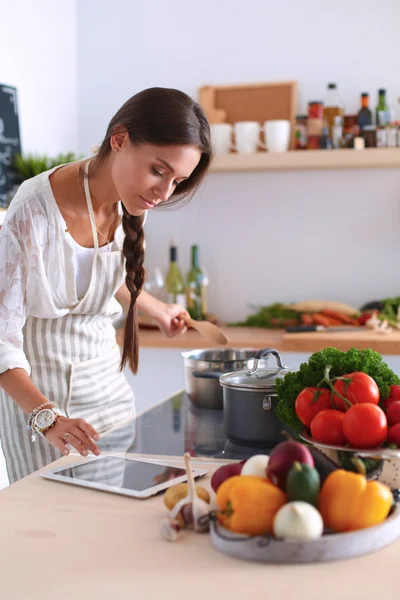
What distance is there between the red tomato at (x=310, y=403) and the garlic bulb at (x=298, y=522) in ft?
0.95

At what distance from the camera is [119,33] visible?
11.8ft

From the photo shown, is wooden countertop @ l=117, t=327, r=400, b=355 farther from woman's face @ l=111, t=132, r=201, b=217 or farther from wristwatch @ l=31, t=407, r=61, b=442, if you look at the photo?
wristwatch @ l=31, t=407, r=61, b=442

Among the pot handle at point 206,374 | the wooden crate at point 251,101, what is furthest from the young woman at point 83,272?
the wooden crate at point 251,101

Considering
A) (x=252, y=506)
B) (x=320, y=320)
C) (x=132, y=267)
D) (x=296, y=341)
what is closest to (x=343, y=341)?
(x=296, y=341)

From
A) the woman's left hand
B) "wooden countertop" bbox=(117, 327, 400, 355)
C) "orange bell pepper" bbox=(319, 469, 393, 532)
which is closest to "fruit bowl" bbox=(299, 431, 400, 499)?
"orange bell pepper" bbox=(319, 469, 393, 532)

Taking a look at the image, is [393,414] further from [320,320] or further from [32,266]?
[320,320]

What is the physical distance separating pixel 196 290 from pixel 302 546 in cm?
265

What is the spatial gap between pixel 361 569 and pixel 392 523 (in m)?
0.08

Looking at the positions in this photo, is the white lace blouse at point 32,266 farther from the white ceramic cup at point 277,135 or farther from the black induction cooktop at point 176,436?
the white ceramic cup at point 277,135

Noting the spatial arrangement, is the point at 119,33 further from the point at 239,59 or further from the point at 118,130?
the point at 118,130

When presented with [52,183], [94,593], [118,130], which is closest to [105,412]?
[52,183]

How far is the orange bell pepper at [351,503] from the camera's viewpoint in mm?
917

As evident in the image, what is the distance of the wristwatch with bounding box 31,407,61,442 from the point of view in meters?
1.40

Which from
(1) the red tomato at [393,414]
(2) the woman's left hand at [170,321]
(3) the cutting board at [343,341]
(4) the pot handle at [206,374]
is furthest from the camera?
(3) the cutting board at [343,341]
